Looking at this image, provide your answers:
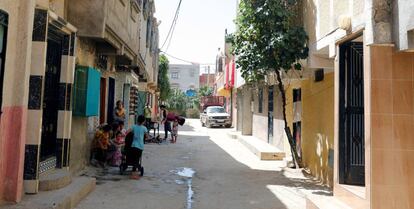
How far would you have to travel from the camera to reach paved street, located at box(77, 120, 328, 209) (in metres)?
6.73

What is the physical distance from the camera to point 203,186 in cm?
827

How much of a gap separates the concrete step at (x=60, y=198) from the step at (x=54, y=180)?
0.09 m

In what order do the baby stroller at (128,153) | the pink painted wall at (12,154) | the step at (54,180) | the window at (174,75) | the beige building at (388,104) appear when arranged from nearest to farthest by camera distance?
the beige building at (388,104) → the pink painted wall at (12,154) → the step at (54,180) → the baby stroller at (128,153) → the window at (174,75)

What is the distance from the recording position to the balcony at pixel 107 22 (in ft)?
25.2

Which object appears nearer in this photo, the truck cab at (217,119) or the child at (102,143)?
the child at (102,143)

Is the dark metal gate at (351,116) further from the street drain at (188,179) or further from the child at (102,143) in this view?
the child at (102,143)

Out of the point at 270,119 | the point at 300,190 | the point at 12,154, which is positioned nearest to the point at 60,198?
the point at 12,154

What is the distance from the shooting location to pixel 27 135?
18.6 feet

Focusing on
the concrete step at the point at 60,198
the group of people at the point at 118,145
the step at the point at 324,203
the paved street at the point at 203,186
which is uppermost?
the group of people at the point at 118,145

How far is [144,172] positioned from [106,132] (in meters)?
1.39

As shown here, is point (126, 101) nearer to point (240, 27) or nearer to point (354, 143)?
point (240, 27)

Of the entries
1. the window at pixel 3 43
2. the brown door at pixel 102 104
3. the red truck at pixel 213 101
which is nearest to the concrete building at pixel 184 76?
the red truck at pixel 213 101

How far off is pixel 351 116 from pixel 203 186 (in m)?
3.65

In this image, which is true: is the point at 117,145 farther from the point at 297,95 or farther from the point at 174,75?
the point at 174,75
